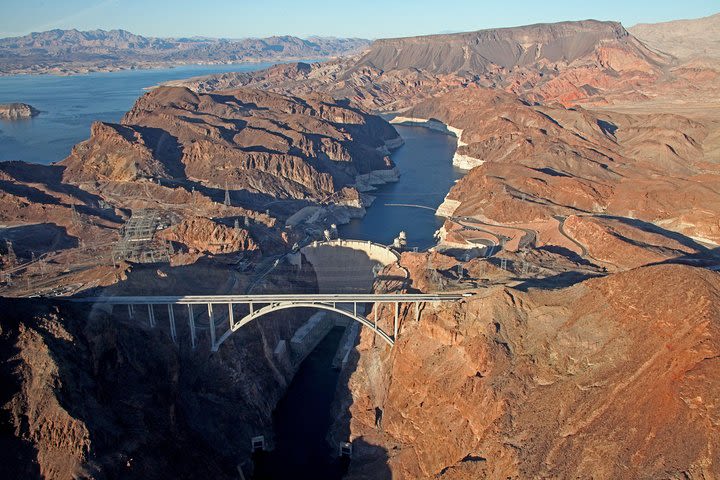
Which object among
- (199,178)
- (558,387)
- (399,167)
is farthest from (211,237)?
(399,167)

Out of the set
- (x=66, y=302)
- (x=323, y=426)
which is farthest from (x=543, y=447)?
(x=66, y=302)

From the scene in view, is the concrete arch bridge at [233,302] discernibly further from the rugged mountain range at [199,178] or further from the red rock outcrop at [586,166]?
the red rock outcrop at [586,166]

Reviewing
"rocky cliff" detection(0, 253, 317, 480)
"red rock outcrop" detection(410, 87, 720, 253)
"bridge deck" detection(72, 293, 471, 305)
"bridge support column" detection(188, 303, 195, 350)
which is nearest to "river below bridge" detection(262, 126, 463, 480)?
"rocky cliff" detection(0, 253, 317, 480)

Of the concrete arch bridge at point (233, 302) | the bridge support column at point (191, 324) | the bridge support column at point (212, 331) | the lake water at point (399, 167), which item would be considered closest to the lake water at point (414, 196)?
the lake water at point (399, 167)

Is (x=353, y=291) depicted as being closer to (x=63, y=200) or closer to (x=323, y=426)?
(x=323, y=426)

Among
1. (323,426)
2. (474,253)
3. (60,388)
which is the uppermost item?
(60,388)

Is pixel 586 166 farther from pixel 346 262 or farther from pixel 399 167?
pixel 346 262

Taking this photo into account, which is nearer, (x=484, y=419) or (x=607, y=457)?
(x=607, y=457)
